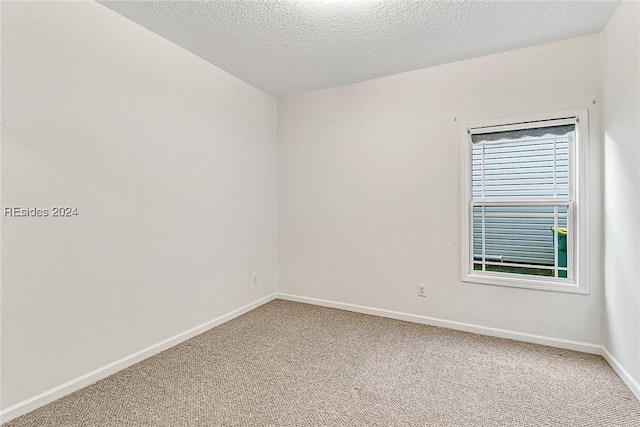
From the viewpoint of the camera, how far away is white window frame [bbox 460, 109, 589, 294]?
255cm

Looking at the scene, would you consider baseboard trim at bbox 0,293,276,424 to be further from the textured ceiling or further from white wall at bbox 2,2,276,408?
the textured ceiling

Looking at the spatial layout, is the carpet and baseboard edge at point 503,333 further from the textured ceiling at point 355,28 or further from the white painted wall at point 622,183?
the textured ceiling at point 355,28

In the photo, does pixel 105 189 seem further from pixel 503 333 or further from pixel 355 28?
pixel 503 333

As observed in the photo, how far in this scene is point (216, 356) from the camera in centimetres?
248

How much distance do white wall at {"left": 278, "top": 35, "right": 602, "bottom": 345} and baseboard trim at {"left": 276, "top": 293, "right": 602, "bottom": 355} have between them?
0.16 ft

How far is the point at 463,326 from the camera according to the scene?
300 cm

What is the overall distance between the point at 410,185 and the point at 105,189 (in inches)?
106

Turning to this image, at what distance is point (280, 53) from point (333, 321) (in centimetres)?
270

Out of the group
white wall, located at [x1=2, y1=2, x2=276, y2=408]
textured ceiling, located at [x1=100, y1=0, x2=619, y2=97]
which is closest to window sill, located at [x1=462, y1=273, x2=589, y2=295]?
textured ceiling, located at [x1=100, y1=0, x2=619, y2=97]

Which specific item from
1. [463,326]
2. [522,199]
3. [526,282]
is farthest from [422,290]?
[522,199]

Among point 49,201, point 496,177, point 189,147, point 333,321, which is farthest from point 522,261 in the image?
point 49,201

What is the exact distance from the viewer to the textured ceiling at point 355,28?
2195 millimetres

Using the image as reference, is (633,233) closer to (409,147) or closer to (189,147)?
(409,147)

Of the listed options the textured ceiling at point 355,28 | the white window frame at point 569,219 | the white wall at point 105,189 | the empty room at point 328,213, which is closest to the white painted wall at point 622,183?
the empty room at point 328,213
